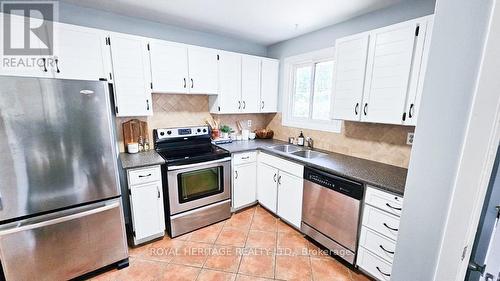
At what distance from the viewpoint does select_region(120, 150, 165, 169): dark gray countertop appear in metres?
1.96

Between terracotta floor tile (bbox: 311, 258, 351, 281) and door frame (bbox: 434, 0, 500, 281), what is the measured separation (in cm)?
126

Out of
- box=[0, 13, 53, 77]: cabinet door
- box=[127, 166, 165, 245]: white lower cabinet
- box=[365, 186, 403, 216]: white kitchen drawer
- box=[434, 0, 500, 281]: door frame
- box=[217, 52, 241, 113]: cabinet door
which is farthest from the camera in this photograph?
box=[217, 52, 241, 113]: cabinet door

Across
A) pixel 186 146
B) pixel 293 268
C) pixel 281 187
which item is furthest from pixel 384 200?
pixel 186 146

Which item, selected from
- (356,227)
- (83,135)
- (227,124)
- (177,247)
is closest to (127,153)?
(83,135)

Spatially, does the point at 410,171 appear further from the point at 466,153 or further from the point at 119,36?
the point at 119,36

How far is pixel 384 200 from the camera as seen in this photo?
1.56 meters

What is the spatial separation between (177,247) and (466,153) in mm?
2355

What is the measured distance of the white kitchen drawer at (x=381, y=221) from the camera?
1.52 meters

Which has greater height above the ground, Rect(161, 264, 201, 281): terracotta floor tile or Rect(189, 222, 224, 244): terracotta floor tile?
Rect(189, 222, 224, 244): terracotta floor tile

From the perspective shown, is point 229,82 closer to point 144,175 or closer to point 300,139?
point 300,139

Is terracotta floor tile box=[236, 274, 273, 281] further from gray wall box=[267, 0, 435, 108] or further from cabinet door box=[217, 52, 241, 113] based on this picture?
gray wall box=[267, 0, 435, 108]

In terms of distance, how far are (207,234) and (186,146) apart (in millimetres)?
1156

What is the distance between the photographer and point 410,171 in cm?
78

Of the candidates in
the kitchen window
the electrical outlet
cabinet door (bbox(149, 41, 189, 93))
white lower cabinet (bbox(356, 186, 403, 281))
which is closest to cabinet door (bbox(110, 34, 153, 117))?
cabinet door (bbox(149, 41, 189, 93))
